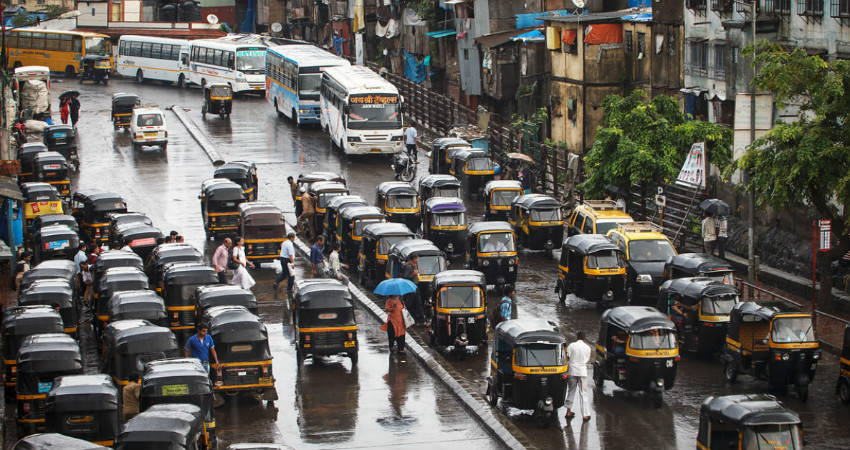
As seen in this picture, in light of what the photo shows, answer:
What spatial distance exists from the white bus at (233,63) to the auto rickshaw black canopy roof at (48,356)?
152ft

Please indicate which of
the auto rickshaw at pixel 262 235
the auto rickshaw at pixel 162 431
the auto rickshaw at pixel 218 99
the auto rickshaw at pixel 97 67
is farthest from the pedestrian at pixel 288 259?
the auto rickshaw at pixel 97 67

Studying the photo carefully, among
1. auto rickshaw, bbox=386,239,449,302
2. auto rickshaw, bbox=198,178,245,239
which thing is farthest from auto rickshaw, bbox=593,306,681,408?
auto rickshaw, bbox=198,178,245,239

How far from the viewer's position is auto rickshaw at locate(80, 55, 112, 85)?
76500 millimetres

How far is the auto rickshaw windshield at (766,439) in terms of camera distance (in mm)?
19891

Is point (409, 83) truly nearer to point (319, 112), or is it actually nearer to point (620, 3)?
point (319, 112)

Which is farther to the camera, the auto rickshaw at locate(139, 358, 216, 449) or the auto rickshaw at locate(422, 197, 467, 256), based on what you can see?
the auto rickshaw at locate(422, 197, 467, 256)

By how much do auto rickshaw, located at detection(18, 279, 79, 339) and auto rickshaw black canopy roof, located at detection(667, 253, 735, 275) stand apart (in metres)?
14.9

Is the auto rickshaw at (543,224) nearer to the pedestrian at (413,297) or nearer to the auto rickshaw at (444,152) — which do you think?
the pedestrian at (413,297)

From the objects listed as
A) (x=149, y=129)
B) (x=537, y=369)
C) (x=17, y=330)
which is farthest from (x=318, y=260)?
(x=149, y=129)

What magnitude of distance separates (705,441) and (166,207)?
95.2 feet

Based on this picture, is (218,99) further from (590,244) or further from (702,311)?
A: (702,311)

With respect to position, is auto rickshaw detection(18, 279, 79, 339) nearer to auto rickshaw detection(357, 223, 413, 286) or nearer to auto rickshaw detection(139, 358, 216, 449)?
auto rickshaw detection(139, 358, 216, 449)

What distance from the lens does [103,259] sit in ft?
107

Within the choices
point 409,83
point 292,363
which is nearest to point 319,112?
point 409,83
